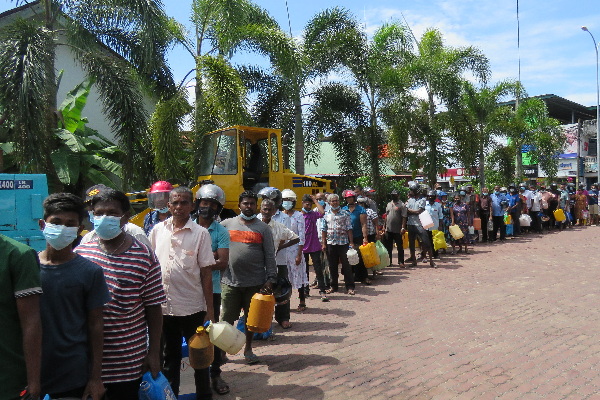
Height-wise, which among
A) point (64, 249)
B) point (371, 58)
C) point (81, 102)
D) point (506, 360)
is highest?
point (371, 58)

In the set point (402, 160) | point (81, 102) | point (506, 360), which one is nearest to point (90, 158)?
point (81, 102)

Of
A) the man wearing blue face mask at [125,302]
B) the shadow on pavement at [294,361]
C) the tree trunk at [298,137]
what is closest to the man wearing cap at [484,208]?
the tree trunk at [298,137]

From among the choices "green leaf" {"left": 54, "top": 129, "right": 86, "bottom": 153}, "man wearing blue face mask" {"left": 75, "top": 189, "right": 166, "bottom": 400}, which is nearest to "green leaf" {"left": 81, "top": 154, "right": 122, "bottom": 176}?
"green leaf" {"left": 54, "top": 129, "right": 86, "bottom": 153}

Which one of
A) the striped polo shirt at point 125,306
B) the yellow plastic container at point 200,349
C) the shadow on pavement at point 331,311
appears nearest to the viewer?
the striped polo shirt at point 125,306

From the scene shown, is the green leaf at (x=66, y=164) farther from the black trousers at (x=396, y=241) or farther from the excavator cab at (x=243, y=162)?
the black trousers at (x=396, y=241)

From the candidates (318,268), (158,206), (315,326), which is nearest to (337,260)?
(318,268)

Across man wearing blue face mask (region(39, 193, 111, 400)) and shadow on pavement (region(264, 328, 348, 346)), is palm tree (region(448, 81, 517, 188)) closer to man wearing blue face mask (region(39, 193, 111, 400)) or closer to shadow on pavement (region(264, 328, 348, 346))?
shadow on pavement (region(264, 328, 348, 346))

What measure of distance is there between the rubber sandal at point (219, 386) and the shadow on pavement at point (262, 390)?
46 millimetres

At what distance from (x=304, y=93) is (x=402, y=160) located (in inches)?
201

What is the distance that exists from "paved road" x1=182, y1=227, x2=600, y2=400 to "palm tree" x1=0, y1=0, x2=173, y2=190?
19.6 ft

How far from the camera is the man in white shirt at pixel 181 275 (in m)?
3.75

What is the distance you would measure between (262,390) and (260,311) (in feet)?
2.38

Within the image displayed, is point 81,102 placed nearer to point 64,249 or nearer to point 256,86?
point 256,86

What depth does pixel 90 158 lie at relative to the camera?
15938 millimetres
